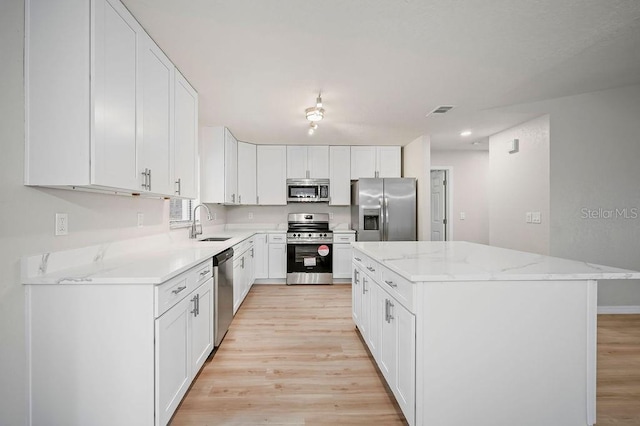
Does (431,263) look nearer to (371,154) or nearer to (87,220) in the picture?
(87,220)

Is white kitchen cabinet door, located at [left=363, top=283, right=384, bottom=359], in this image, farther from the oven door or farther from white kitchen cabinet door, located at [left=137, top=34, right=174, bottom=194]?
the oven door

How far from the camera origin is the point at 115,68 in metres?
1.55

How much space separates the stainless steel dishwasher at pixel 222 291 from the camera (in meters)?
2.43

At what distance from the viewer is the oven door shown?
4707 millimetres

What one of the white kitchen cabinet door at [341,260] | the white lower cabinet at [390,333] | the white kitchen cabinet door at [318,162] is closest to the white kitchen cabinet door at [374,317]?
the white lower cabinet at [390,333]

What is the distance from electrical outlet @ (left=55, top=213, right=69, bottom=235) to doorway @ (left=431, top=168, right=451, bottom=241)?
5.70m

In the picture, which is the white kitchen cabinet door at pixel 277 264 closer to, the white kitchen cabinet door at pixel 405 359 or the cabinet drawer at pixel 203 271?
the cabinet drawer at pixel 203 271

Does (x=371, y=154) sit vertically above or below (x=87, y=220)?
above

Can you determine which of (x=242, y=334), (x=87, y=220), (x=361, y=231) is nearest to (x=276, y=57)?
(x=87, y=220)

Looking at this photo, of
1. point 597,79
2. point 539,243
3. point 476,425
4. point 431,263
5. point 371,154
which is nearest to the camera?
point 476,425

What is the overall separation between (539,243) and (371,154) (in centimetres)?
274

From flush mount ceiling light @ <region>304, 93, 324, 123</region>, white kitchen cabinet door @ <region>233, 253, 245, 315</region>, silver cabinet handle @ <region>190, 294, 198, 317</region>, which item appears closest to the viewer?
silver cabinet handle @ <region>190, 294, 198, 317</region>

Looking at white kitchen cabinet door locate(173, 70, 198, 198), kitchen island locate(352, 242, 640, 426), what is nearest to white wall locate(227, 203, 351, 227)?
white kitchen cabinet door locate(173, 70, 198, 198)

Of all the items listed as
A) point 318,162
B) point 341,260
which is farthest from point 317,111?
point 341,260
